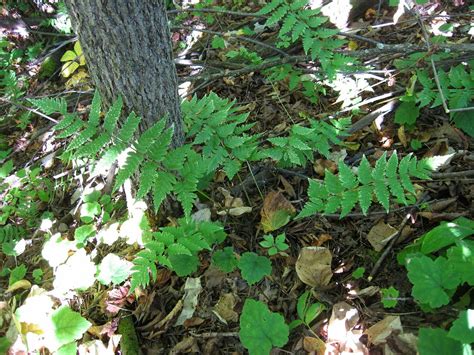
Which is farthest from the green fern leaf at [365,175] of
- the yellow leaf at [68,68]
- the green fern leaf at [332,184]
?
the yellow leaf at [68,68]

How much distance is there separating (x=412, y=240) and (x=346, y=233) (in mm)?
353

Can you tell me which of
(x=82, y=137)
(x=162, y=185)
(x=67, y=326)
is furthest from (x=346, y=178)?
(x=67, y=326)

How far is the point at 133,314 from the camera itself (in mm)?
2285

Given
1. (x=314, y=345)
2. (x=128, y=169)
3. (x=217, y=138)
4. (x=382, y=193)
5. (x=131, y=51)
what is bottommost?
(x=314, y=345)

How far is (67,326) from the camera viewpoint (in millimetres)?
1993

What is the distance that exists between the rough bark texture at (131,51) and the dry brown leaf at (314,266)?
110cm

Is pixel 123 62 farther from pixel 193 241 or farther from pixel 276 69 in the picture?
pixel 276 69

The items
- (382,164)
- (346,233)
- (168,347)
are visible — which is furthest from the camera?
(346,233)

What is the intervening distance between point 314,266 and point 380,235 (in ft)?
1.40

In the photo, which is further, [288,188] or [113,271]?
[288,188]

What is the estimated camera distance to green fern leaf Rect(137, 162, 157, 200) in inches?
74.6

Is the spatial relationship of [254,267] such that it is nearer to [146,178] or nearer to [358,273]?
[358,273]

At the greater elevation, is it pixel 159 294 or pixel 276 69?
pixel 276 69

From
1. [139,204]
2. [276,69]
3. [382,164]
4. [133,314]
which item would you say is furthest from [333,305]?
[276,69]
